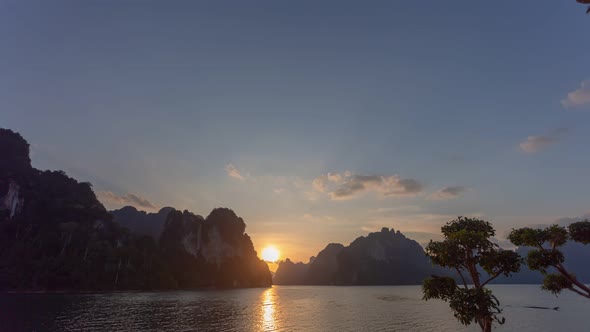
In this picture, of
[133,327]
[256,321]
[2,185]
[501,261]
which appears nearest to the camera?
[501,261]

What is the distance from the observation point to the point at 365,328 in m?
77.4

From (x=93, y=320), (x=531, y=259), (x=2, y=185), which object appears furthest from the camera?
(x=2, y=185)

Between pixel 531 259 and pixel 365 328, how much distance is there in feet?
217

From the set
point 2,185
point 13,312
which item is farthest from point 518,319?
point 2,185

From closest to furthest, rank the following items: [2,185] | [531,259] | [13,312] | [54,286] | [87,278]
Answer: [531,259]
[13,312]
[54,286]
[87,278]
[2,185]

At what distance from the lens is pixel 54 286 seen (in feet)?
548

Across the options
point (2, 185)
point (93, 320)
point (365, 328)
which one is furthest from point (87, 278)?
point (365, 328)

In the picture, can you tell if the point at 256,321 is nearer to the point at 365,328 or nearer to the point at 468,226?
the point at 365,328

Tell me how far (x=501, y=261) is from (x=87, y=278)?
216100mm

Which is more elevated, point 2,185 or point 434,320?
point 2,185

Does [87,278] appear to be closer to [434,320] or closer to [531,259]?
[434,320]

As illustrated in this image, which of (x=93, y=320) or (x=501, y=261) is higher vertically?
(x=501, y=261)

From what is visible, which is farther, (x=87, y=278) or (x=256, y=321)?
(x=87, y=278)

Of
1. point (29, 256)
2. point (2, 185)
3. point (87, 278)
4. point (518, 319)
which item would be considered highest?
point (2, 185)
